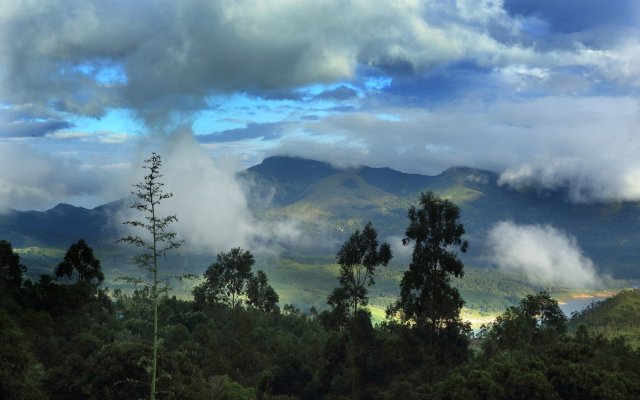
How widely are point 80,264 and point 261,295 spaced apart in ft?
154

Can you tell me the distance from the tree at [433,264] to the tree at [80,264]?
7229cm

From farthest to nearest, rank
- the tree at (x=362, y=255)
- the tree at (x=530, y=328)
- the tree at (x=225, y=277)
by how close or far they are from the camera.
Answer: the tree at (x=225, y=277), the tree at (x=530, y=328), the tree at (x=362, y=255)

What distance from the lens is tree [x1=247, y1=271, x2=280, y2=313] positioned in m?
140

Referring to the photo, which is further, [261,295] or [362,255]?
[261,295]

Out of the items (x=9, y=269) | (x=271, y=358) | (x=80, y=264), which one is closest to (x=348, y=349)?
(x=271, y=358)

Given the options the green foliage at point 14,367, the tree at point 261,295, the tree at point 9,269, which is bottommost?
the green foliage at point 14,367

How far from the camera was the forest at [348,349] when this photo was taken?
54188mm

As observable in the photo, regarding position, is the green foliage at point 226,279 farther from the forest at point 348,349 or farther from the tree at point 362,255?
the tree at point 362,255

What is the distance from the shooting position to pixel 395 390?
63500 millimetres

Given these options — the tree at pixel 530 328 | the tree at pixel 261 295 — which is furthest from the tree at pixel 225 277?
the tree at pixel 530 328

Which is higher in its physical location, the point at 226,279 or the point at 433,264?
the point at 433,264

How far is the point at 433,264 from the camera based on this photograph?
2616 inches

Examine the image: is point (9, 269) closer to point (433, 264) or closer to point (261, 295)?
point (261, 295)

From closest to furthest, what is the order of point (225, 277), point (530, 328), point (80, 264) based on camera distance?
point (530, 328) < point (80, 264) < point (225, 277)
